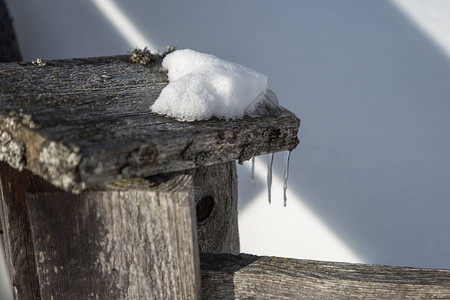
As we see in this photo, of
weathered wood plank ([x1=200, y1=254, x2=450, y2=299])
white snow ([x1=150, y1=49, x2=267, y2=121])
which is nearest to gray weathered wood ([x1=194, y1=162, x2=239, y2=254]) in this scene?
→ white snow ([x1=150, y1=49, x2=267, y2=121])

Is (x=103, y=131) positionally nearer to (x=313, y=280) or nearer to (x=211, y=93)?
(x=211, y=93)

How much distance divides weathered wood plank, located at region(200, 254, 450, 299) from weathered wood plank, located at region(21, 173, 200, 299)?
79mm

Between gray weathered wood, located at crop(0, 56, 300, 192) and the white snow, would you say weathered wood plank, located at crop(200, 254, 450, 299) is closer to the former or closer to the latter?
gray weathered wood, located at crop(0, 56, 300, 192)

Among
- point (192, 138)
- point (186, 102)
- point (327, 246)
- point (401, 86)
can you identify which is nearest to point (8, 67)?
point (186, 102)

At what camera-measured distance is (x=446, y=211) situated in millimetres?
2775

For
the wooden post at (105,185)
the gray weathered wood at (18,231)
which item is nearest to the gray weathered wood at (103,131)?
the wooden post at (105,185)

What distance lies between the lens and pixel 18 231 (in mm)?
1423

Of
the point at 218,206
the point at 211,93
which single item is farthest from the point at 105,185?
the point at 218,206

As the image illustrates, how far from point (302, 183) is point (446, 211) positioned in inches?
30.0

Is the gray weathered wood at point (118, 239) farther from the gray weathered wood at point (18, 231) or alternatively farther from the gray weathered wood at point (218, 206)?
the gray weathered wood at point (218, 206)

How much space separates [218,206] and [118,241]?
625 millimetres

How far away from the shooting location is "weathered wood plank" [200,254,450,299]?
3.76 feet

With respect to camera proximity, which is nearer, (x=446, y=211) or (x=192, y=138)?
(x=192, y=138)

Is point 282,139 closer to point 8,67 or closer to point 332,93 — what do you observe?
point 8,67
